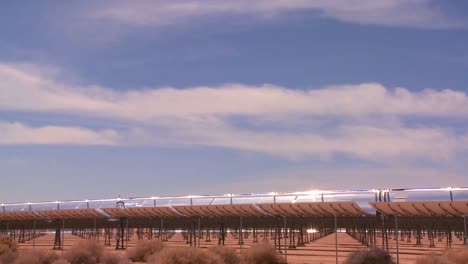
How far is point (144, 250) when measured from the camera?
33.5 meters

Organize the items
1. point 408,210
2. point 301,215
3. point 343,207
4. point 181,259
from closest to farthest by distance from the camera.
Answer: point 181,259 < point 408,210 < point 343,207 < point 301,215

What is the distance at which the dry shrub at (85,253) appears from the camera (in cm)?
2944

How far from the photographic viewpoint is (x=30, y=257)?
85.2 ft

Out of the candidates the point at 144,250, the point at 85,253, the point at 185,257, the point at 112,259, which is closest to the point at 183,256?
the point at 185,257

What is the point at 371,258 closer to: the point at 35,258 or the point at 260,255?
the point at 260,255

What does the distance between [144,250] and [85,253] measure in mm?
4453

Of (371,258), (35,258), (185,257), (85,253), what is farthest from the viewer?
(85,253)

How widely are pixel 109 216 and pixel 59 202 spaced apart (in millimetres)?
19612

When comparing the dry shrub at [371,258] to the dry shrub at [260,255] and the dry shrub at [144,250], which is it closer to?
the dry shrub at [260,255]

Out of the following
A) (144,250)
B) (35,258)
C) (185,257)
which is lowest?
(144,250)

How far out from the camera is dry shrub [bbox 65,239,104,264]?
29.4m

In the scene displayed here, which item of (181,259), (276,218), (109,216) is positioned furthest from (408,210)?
(109,216)

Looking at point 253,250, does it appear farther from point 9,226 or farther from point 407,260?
point 9,226

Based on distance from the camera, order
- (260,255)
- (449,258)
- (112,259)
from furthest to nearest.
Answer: (112,259)
(260,255)
(449,258)
